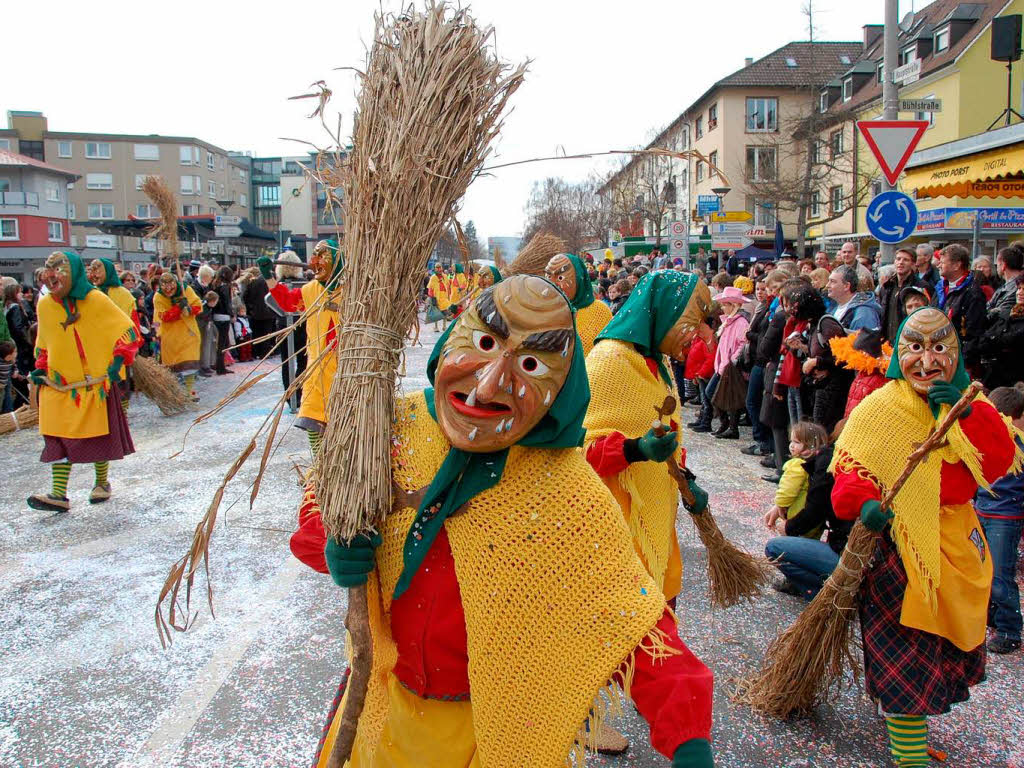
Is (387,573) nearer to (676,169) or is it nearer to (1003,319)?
(1003,319)

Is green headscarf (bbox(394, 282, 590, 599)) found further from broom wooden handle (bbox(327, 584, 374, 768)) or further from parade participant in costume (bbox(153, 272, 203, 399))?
parade participant in costume (bbox(153, 272, 203, 399))

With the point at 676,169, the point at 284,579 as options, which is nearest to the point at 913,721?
the point at 284,579

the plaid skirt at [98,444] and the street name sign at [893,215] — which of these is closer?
the plaid skirt at [98,444]

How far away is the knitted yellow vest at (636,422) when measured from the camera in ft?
10.1

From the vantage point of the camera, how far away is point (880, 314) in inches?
252

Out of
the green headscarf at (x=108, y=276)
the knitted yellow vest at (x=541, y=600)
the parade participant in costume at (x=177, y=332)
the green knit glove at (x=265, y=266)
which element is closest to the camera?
the knitted yellow vest at (x=541, y=600)

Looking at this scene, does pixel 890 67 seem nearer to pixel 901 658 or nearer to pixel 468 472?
pixel 901 658

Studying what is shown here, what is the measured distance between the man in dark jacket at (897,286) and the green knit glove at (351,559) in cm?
620

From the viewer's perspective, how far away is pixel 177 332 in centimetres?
1084

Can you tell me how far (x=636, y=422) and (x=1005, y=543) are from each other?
2.30 m

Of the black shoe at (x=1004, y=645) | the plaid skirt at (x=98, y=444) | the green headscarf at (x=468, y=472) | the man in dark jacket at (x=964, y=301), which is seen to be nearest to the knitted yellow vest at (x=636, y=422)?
the green headscarf at (x=468, y=472)

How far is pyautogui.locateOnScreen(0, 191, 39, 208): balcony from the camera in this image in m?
45.6

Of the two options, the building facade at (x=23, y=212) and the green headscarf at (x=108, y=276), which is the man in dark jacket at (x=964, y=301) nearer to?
the green headscarf at (x=108, y=276)

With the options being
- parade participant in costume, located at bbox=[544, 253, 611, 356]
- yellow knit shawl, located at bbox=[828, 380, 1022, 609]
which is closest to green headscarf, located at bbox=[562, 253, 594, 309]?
parade participant in costume, located at bbox=[544, 253, 611, 356]
